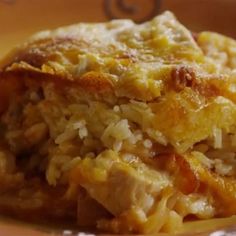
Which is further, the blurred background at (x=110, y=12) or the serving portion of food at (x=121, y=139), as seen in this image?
the blurred background at (x=110, y=12)

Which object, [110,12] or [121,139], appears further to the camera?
[110,12]

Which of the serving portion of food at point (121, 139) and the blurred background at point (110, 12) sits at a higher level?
the blurred background at point (110, 12)

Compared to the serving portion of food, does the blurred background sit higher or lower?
higher

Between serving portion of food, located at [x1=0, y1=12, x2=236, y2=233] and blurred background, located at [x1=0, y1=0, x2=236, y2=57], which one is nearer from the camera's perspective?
serving portion of food, located at [x1=0, y1=12, x2=236, y2=233]

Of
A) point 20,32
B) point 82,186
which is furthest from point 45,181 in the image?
point 20,32
